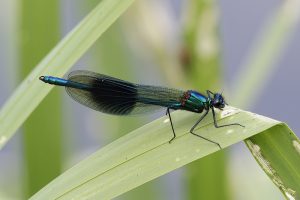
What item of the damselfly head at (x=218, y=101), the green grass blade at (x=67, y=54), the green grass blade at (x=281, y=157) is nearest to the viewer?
the green grass blade at (x=281, y=157)

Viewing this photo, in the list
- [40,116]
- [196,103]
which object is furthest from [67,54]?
[196,103]

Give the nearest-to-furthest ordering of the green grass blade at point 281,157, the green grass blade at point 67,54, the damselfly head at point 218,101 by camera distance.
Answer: the green grass blade at point 281,157 → the green grass blade at point 67,54 → the damselfly head at point 218,101

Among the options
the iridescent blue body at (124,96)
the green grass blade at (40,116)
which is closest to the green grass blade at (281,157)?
the iridescent blue body at (124,96)

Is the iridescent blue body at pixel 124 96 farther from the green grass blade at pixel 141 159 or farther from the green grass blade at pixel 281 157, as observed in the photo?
the green grass blade at pixel 281 157

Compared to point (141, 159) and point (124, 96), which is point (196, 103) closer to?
point (124, 96)

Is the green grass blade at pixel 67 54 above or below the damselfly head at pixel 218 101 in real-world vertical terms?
below

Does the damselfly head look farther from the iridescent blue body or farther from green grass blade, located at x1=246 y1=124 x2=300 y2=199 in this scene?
green grass blade, located at x1=246 y1=124 x2=300 y2=199

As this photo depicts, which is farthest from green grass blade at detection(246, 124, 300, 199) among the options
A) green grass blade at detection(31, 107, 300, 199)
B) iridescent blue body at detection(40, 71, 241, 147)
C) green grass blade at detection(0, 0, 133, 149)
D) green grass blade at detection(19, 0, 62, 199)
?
green grass blade at detection(19, 0, 62, 199)
